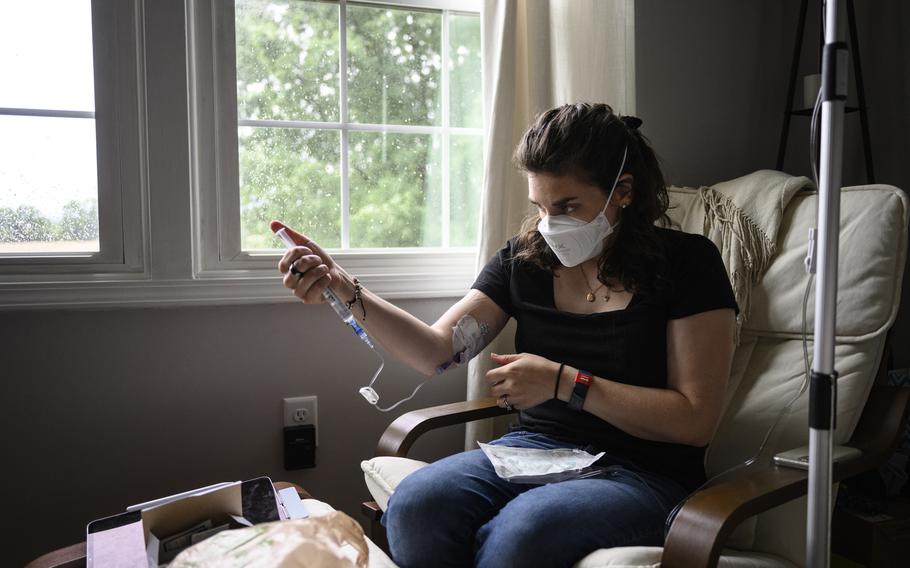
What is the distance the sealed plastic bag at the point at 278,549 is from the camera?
80 cm

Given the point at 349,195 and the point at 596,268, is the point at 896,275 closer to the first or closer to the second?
the point at 596,268

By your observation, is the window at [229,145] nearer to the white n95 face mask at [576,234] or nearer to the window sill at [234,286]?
the window sill at [234,286]

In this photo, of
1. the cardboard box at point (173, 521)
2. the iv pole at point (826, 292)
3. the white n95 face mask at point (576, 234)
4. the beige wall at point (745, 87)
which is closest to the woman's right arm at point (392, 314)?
the white n95 face mask at point (576, 234)

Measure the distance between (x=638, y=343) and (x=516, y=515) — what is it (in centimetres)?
42

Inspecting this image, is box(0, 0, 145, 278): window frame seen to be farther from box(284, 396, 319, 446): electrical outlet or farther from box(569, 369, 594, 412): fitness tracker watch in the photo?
box(569, 369, 594, 412): fitness tracker watch

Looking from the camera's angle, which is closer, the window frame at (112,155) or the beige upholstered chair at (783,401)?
the beige upholstered chair at (783,401)

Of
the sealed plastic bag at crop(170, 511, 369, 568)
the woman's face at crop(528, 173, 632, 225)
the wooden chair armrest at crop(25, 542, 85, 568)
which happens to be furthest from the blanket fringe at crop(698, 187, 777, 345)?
the wooden chair armrest at crop(25, 542, 85, 568)

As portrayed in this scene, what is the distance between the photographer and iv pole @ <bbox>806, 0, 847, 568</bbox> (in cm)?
91

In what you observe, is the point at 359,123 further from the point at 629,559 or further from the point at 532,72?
the point at 629,559

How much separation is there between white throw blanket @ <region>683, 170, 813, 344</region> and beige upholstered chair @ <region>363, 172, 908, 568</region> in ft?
0.04

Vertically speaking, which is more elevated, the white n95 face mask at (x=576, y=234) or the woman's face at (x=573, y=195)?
the woman's face at (x=573, y=195)

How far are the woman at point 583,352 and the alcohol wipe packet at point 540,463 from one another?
24mm

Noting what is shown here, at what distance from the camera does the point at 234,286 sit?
5.67 ft

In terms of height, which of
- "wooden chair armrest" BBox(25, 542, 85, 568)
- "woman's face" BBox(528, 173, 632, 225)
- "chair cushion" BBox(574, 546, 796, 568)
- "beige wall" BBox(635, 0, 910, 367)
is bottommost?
"wooden chair armrest" BBox(25, 542, 85, 568)
